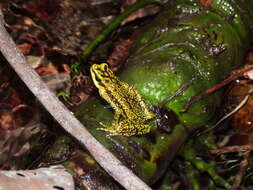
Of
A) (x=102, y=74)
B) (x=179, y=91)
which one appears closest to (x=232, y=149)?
(x=179, y=91)

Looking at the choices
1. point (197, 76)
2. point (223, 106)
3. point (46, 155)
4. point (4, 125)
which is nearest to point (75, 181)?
point (46, 155)

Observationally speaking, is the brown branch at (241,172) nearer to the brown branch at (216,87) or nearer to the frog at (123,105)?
the brown branch at (216,87)

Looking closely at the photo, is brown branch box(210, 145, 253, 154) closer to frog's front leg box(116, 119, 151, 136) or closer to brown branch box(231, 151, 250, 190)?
brown branch box(231, 151, 250, 190)

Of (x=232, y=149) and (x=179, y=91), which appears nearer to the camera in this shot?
(x=179, y=91)

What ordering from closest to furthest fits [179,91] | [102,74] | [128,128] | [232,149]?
[128,128] < [179,91] < [102,74] < [232,149]

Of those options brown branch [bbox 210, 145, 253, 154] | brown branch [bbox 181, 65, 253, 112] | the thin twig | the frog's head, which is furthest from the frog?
brown branch [bbox 210, 145, 253, 154]

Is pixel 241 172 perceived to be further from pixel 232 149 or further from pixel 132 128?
pixel 132 128
